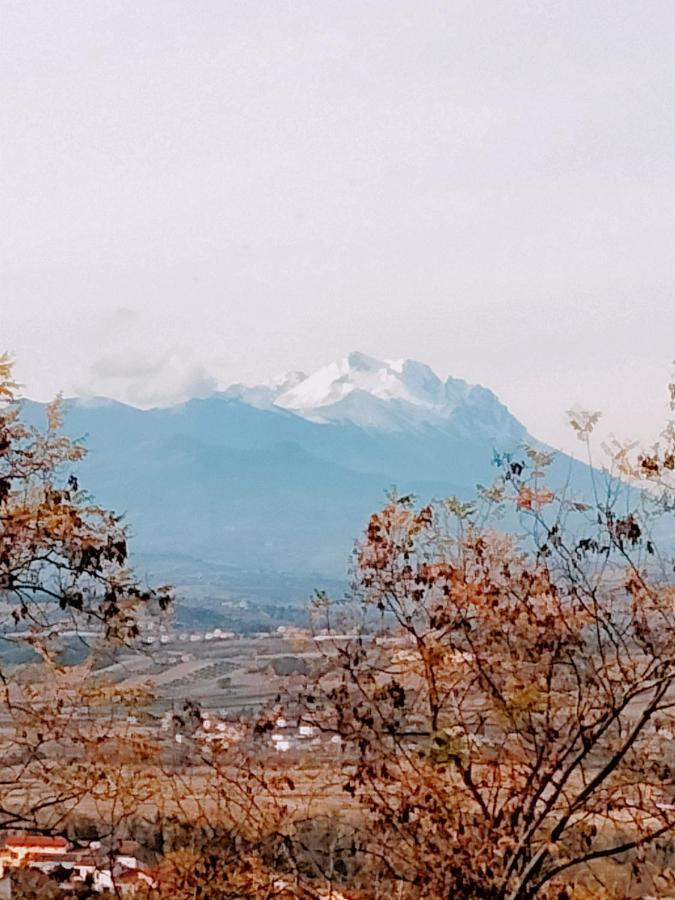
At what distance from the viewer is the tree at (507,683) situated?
15.1ft

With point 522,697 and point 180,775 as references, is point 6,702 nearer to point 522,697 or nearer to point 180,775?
point 180,775

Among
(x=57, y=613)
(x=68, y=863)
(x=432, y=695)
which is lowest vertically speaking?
(x=68, y=863)

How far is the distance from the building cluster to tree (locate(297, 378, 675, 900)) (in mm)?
1043

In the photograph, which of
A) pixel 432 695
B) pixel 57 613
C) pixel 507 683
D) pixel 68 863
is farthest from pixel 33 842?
pixel 507 683

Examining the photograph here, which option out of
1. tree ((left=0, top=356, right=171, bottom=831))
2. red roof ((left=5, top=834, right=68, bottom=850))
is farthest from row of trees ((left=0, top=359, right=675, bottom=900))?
red roof ((left=5, top=834, right=68, bottom=850))

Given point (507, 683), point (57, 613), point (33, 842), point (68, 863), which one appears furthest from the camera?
point (68, 863)

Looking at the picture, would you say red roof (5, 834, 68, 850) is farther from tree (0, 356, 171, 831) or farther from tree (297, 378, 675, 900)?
tree (297, 378, 675, 900)

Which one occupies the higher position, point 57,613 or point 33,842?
point 57,613

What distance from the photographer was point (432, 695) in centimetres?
512

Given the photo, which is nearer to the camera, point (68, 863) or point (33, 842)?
point (33, 842)

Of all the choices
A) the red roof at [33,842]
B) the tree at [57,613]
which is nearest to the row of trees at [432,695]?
the tree at [57,613]

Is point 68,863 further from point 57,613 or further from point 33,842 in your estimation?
point 57,613

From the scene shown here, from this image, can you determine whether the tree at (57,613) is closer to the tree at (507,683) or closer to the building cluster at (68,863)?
the building cluster at (68,863)

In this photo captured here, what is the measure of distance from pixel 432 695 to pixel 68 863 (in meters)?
1.87
